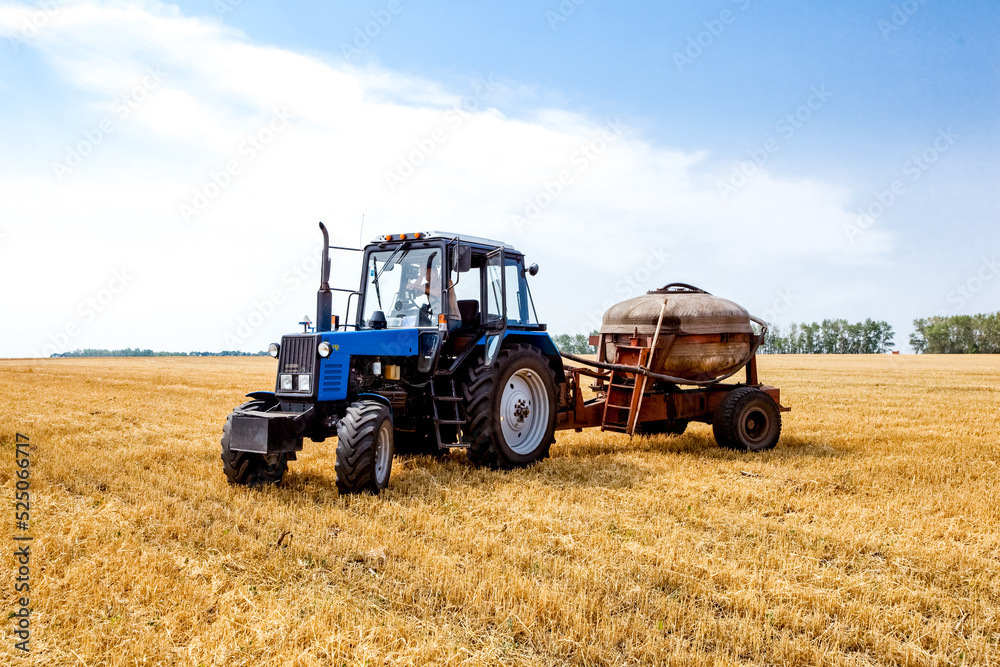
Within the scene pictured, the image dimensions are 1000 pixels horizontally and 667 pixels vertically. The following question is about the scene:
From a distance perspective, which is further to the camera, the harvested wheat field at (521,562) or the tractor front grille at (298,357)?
the tractor front grille at (298,357)

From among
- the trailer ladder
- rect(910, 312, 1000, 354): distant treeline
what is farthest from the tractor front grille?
rect(910, 312, 1000, 354): distant treeline

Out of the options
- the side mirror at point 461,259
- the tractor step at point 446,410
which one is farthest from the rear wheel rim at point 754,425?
the side mirror at point 461,259

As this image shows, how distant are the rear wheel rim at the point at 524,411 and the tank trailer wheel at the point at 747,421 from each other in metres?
2.57

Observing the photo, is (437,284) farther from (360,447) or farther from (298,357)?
(360,447)

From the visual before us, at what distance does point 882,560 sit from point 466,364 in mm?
4238

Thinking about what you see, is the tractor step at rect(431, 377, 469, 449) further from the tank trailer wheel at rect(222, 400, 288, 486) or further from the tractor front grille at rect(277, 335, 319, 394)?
the tank trailer wheel at rect(222, 400, 288, 486)

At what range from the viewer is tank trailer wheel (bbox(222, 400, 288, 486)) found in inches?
256

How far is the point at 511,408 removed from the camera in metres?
7.96

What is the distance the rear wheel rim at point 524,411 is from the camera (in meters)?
7.92

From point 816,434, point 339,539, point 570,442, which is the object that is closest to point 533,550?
point 339,539

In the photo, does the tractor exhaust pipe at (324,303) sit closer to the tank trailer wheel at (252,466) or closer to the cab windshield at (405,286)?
the cab windshield at (405,286)

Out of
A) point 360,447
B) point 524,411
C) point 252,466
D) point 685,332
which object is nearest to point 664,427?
point 685,332

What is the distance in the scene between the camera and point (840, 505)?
6113 mm

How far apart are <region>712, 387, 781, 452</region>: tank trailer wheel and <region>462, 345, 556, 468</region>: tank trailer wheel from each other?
2491mm
